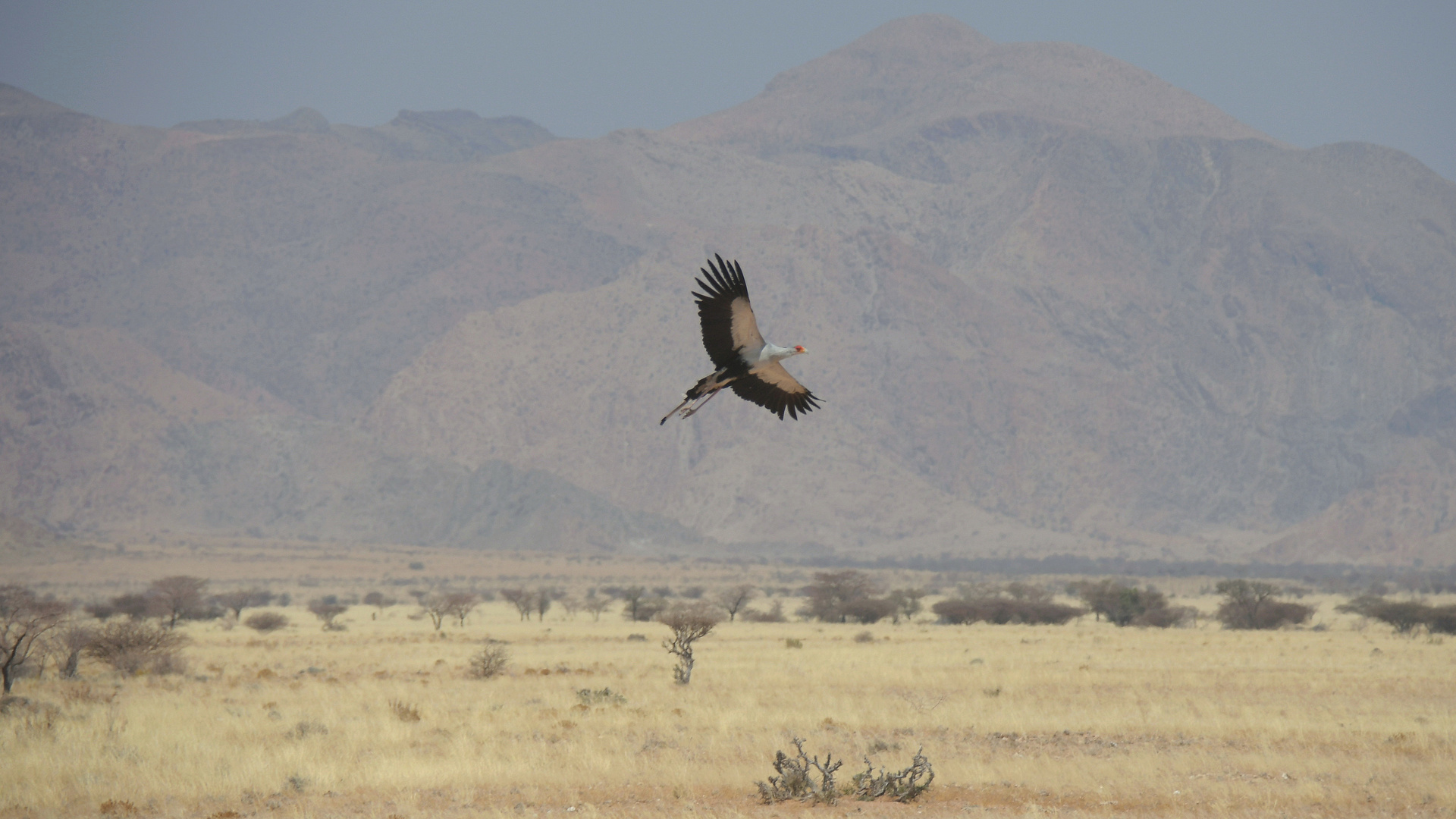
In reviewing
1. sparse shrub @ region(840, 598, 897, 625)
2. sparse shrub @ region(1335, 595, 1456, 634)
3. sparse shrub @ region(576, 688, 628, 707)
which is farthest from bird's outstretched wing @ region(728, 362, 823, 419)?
sparse shrub @ region(840, 598, 897, 625)

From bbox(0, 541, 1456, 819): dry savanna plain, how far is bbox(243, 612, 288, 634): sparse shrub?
27.4ft

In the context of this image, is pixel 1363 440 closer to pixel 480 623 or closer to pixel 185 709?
pixel 480 623

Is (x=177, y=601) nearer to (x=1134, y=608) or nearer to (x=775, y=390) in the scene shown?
(x=1134, y=608)

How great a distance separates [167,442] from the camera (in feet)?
550

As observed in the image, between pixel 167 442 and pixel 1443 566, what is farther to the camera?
pixel 167 442

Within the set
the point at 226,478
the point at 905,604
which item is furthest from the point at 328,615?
the point at 226,478

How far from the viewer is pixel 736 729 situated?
84.2 feet

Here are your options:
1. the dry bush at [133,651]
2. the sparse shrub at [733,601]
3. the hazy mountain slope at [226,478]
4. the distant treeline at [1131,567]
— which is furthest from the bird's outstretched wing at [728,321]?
the hazy mountain slope at [226,478]

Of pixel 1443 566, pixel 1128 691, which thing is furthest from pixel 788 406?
pixel 1443 566

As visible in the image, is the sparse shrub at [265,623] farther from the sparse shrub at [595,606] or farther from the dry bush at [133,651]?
the dry bush at [133,651]

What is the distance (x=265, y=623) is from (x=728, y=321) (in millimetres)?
47989

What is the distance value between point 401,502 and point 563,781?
152643mm

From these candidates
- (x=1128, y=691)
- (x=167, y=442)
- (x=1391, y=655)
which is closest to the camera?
(x=1128, y=691)

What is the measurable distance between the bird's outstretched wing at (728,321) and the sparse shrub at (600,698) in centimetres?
1480
